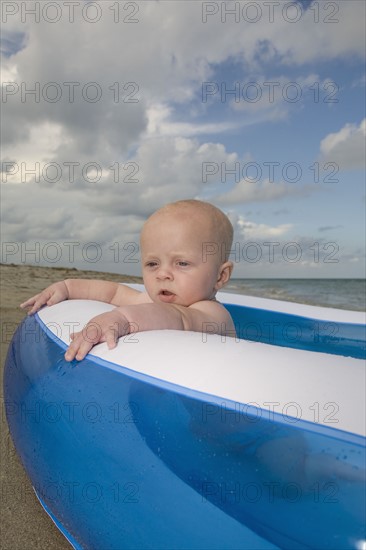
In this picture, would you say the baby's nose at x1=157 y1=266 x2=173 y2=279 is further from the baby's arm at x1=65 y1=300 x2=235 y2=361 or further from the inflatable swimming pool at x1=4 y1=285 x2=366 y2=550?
the inflatable swimming pool at x1=4 y1=285 x2=366 y2=550

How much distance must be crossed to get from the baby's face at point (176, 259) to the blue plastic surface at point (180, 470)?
52 centimetres

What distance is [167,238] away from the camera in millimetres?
1838

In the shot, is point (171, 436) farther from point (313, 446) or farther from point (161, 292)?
point (161, 292)

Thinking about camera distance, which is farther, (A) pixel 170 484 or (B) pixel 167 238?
(B) pixel 167 238

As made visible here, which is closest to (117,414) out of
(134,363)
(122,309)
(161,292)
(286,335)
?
(134,363)

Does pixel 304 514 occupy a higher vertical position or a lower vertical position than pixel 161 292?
lower

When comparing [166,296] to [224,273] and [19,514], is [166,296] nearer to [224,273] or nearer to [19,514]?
[224,273]

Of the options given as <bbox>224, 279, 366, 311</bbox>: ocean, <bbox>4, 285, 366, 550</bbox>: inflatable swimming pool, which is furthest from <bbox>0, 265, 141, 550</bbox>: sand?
<bbox>224, 279, 366, 311</bbox>: ocean

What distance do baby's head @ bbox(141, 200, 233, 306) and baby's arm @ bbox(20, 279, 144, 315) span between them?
40cm

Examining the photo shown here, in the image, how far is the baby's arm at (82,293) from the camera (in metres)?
2.21

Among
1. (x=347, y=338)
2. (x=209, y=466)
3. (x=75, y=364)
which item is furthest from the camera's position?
(x=347, y=338)

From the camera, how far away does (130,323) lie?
1.49m

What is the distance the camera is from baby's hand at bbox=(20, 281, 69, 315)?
2.18 metres

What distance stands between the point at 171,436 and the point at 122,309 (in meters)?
0.48
